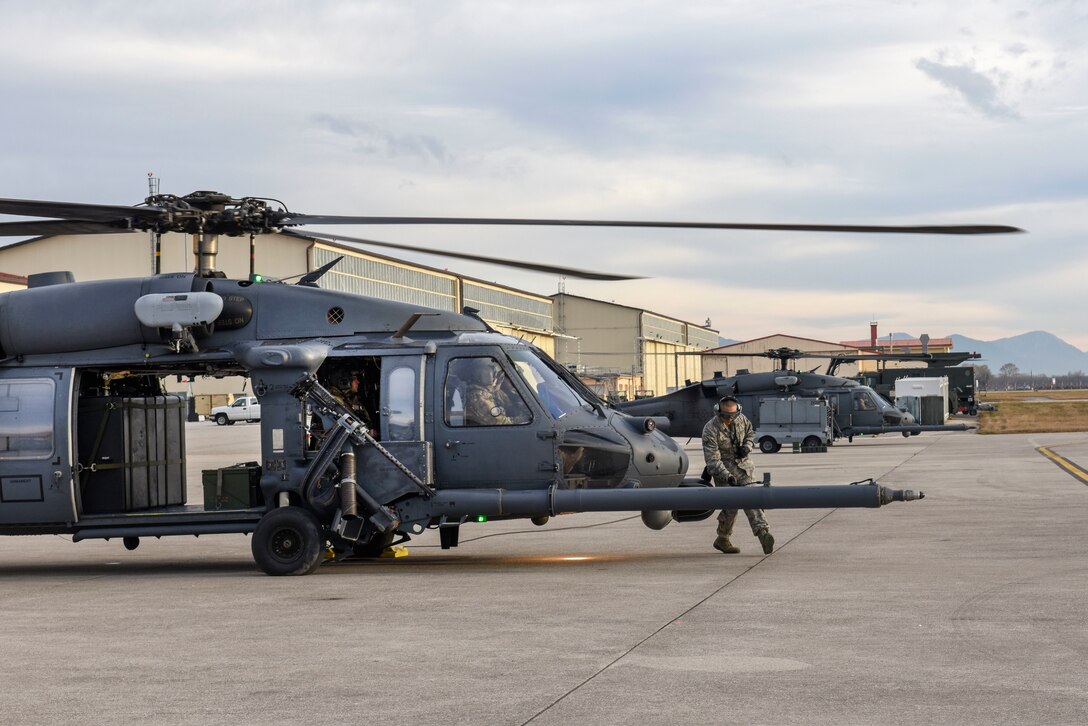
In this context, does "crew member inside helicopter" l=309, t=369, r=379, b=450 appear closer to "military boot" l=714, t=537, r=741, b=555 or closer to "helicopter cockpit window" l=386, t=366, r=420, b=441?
"helicopter cockpit window" l=386, t=366, r=420, b=441

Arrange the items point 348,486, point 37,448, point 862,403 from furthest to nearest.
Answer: point 862,403 < point 37,448 < point 348,486

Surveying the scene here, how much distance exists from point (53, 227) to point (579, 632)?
6.58 m

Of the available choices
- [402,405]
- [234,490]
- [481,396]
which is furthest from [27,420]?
[481,396]

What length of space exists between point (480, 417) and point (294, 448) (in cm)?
192

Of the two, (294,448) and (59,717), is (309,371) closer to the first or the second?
(294,448)

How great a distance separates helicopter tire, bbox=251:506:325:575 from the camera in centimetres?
1245

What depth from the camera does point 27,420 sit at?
43.3ft

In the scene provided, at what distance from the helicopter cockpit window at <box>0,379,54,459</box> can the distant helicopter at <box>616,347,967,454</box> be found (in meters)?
21.0

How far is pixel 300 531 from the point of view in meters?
12.5

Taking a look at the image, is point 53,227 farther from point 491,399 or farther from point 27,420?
point 491,399

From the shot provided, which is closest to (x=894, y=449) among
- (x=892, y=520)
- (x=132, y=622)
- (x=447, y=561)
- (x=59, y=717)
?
(x=892, y=520)

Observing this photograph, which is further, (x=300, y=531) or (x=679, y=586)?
(x=300, y=531)

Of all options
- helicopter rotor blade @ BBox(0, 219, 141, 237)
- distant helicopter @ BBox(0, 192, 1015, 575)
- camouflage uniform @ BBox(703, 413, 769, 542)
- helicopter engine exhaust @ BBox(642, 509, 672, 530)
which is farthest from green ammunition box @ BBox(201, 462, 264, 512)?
camouflage uniform @ BBox(703, 413, 769, 542)

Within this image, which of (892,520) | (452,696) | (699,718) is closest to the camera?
(699,718)
